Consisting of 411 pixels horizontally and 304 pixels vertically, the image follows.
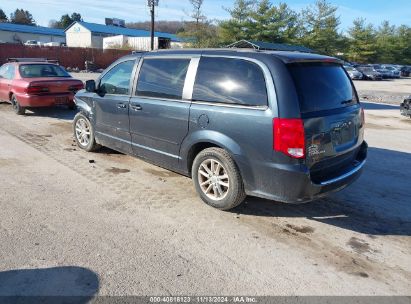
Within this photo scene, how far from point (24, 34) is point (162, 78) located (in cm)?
8093

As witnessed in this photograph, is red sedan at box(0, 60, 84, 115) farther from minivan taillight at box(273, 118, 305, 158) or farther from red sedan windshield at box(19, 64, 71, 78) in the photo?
minivan taillight at box(273, 118, 305, 158)

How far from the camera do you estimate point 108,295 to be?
9.34 feet

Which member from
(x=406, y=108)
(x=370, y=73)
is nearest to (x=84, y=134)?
(x=406, y=108)

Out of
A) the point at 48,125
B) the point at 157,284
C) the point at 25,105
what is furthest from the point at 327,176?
the point at 25,105

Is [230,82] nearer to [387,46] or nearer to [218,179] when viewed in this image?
[218,179]

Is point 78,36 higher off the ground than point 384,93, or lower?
higher

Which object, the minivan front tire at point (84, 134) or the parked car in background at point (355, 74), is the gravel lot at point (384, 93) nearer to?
the parked car in background at point (355, 74)

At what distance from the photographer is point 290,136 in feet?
11.8

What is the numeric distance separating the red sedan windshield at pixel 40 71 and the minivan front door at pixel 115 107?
5.20m

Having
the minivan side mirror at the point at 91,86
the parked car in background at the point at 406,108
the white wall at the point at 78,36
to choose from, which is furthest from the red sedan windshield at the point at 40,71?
the white wall at the point at 78,36

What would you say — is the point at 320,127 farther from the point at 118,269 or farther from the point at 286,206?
the point at 118,269

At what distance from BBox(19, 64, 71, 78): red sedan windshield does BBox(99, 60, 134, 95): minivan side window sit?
522 cm

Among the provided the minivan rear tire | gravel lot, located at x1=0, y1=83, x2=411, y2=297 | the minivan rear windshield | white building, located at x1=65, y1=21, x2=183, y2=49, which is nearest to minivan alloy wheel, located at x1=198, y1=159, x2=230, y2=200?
gravel lot, located at x1=0, y1=83, x2=411, y2=297

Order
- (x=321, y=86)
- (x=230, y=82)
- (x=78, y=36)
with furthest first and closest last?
(x=78, y=36) < (x=230, y=82) < (x=321, y=86)
